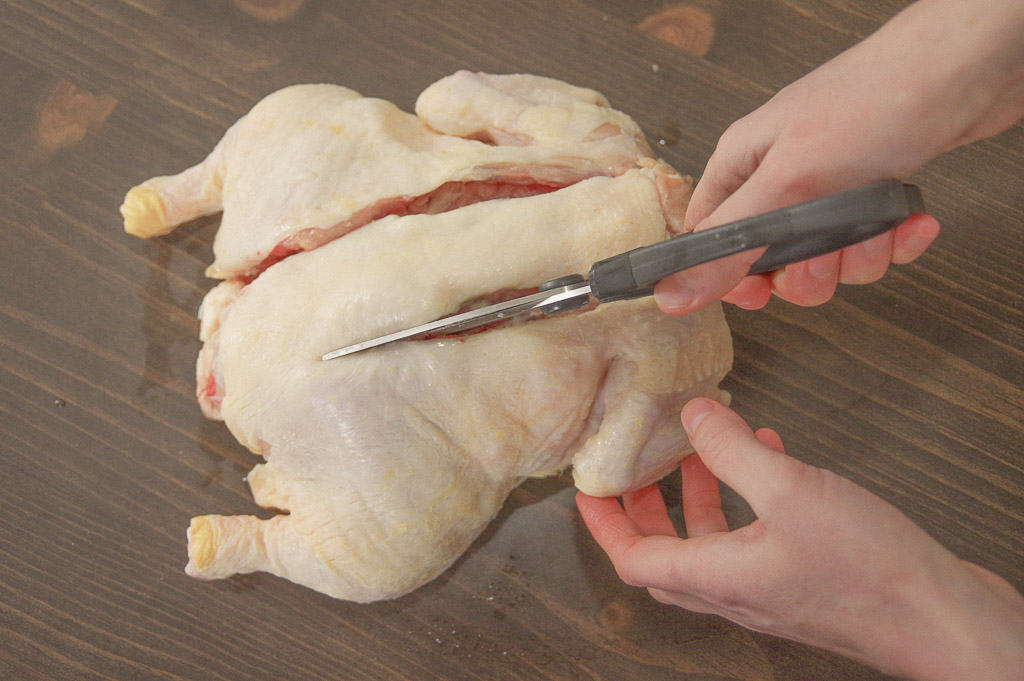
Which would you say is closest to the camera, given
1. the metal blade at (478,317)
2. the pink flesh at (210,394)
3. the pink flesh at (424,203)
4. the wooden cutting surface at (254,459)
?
the metal blade at (478,317)

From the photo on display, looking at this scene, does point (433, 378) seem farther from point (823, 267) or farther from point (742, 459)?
point (823, 267)

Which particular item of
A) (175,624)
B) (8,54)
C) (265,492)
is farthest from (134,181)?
(175,624)

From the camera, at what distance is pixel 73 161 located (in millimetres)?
2188

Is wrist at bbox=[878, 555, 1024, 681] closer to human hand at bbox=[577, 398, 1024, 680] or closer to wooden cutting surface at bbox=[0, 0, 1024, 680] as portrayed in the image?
human hand at bbox=[577, 398, 1024, 680]

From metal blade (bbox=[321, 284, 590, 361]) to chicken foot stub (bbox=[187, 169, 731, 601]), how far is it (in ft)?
0.08


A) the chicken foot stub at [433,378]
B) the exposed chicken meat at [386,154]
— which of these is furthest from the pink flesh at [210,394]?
the exposed chicken meat at [386,154]

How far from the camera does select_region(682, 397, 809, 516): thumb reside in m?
1.28

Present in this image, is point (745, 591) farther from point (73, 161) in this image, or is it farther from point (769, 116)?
point (73, 161)

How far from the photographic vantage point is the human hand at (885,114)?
1.24 meters

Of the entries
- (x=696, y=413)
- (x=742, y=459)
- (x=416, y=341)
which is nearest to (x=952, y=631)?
(x=742, y=459)

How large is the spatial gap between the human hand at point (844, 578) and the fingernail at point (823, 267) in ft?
1.34

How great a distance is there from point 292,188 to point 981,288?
1.92 m

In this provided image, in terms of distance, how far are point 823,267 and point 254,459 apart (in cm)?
157

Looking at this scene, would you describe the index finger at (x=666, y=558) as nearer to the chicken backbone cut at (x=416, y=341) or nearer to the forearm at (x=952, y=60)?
the chicken backbone cut at (x=416, y=341)
